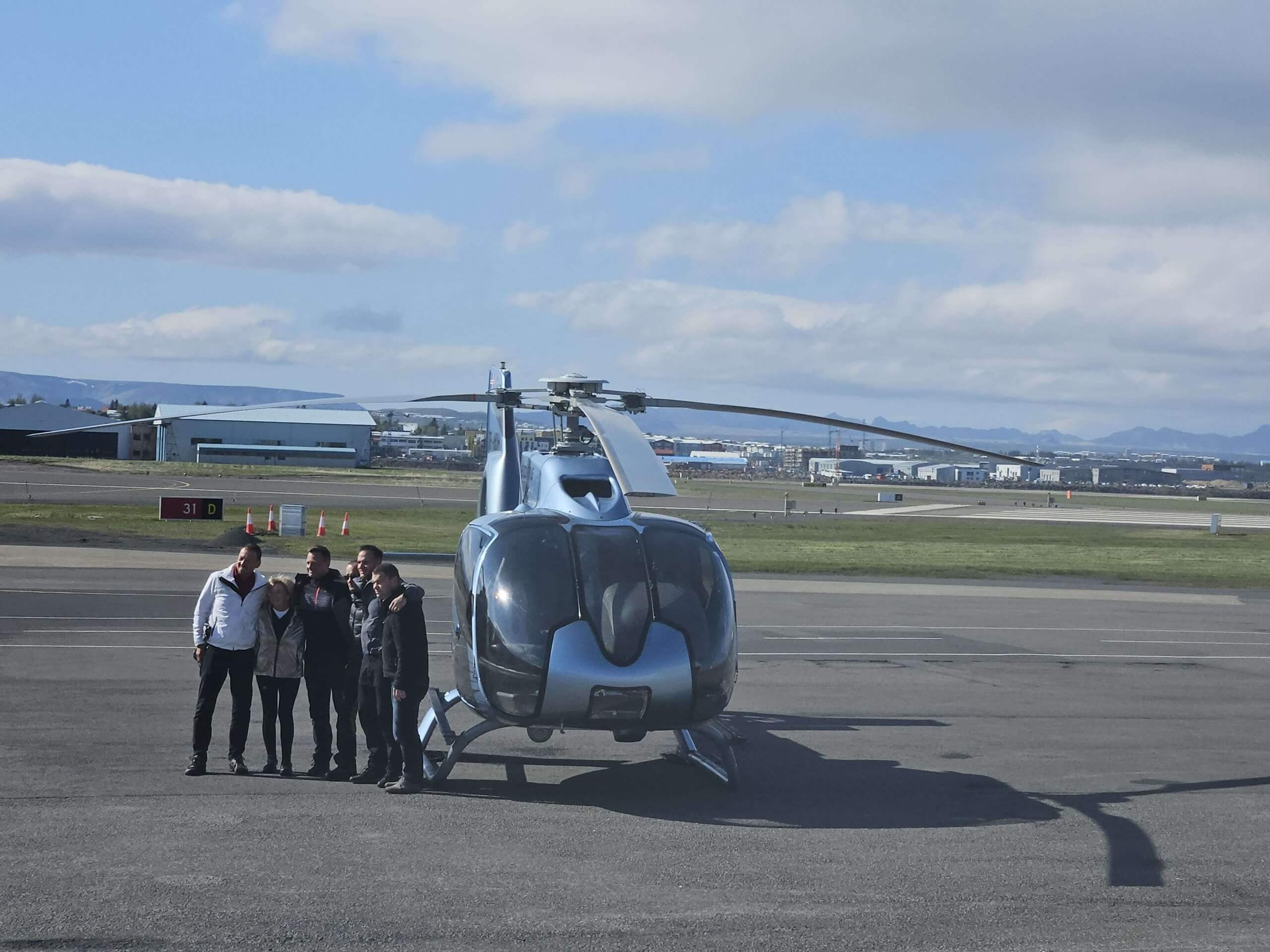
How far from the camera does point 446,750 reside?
1263 centimetres

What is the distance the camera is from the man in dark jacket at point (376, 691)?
10898 mm

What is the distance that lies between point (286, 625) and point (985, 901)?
6.68m

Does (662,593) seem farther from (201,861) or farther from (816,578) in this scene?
(816,578)

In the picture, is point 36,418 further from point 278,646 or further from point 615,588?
point 615,588

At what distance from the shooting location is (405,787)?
35.3ft

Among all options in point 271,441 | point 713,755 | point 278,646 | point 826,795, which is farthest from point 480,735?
point 271,441

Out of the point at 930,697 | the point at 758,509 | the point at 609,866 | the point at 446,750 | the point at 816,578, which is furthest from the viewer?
the point at 758,509

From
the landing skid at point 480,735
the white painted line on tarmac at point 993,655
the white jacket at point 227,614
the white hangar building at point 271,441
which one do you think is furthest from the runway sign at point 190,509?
the white hangar building at point 271,441

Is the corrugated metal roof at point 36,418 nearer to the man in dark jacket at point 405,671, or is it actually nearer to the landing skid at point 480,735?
the landing skid at point 480,735

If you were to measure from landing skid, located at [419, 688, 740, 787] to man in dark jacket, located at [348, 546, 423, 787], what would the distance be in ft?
1.18

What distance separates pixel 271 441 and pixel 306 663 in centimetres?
9866

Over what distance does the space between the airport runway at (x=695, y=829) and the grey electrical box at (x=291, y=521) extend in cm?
2061

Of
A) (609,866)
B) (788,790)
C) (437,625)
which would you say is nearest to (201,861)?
(609,866)

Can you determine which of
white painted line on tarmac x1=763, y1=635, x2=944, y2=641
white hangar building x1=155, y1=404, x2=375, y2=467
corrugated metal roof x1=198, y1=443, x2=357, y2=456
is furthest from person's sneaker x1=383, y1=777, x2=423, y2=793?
corrugated metal roof x1=198, y1=443, x2=357, y2=456
